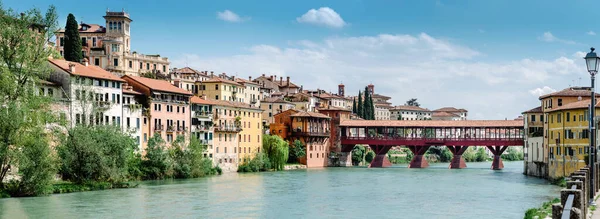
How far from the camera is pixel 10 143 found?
114 ft

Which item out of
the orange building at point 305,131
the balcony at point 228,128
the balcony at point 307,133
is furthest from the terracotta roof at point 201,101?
the orange building at point 305,131

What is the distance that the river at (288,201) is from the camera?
29.5 m

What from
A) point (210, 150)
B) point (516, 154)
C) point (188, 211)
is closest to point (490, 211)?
point (188, 211)

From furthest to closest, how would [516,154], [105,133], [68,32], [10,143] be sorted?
[516,154]
[68,32]
[105,133]
[10,143]

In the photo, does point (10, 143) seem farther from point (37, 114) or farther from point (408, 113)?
point (408, 113)

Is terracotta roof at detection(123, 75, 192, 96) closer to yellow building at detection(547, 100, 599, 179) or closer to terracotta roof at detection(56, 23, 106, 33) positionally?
terracotta roof at detection(56, 23, 106, 33)

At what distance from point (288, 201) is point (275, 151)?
1441 inches

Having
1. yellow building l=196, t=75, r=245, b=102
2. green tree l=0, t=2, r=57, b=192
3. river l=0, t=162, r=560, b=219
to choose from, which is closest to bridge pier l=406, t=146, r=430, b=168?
yellow building l=196, t=75, r=245, b=102

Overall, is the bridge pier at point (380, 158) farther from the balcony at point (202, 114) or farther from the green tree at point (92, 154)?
the green tree at point (92, 154)

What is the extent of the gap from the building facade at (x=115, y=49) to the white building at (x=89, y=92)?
2660 centimetres

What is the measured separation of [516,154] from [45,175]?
338 ft

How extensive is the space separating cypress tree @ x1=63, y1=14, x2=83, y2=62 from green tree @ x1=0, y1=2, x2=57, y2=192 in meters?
30.9

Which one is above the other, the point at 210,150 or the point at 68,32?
the point at 68,32

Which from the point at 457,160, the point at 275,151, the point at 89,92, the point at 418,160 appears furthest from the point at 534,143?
the point at 89,92
